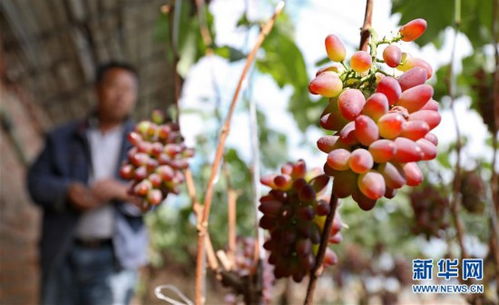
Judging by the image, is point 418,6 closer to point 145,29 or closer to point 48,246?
point 48,246

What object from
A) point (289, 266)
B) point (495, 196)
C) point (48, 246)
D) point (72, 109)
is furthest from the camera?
point (72, 109)

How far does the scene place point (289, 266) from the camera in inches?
20.5

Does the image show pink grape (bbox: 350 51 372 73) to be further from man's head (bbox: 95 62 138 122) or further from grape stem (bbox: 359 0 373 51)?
man's head (bbox: 95 62 138 122)

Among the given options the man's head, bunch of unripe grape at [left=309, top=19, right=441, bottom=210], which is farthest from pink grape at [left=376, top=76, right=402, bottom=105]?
the man's head

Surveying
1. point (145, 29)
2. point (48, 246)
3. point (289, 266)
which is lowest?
point (289, 266)

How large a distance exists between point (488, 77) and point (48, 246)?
1.44m

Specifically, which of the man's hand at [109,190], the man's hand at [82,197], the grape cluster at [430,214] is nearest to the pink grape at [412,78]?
the grape cluster at [430,214]

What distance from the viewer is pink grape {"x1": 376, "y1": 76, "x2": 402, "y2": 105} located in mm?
377

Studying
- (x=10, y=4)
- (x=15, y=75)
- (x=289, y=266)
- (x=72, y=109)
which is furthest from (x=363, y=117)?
(x=72, y=109)

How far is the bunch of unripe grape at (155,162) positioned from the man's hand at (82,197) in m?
0.99

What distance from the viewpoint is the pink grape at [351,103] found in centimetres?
38

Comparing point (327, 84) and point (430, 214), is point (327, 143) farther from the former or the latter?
point (430, 214)

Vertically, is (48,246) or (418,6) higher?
(418,6)

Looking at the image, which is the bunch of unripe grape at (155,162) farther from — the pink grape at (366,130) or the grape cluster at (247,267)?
the pink grape at (366,130)
